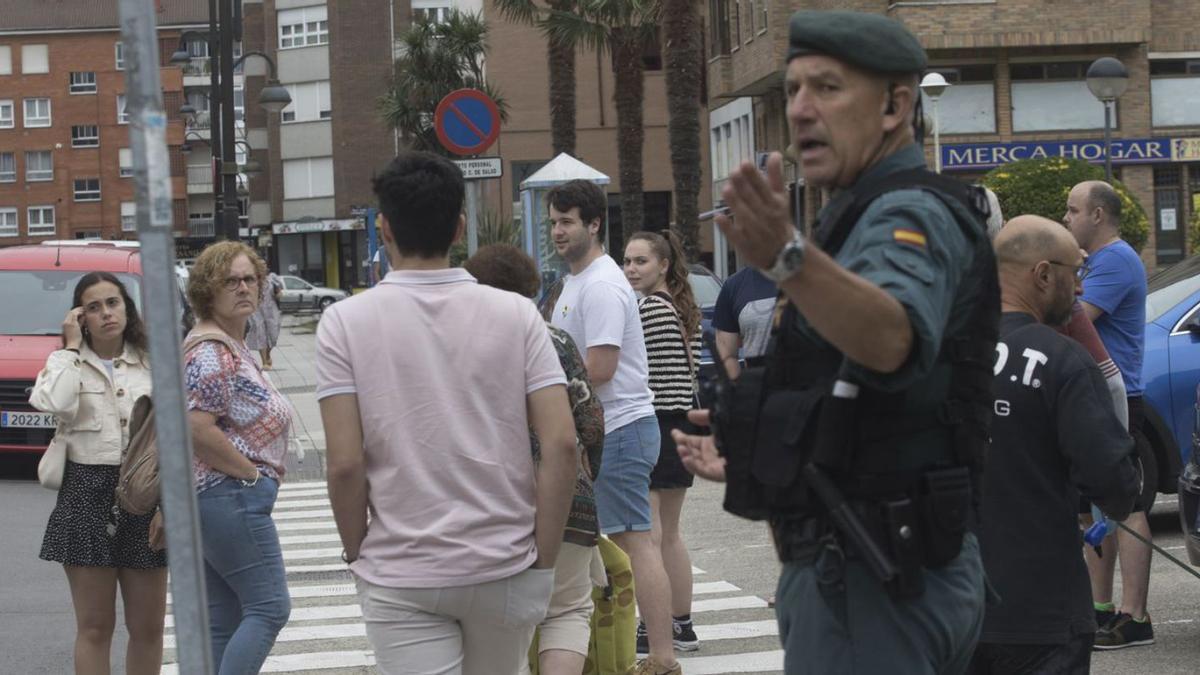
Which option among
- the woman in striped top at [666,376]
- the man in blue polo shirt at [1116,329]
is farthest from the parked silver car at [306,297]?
the man in blue polo shirt at [1116,329]

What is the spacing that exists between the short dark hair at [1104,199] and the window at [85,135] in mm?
91842

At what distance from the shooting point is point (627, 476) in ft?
23.7

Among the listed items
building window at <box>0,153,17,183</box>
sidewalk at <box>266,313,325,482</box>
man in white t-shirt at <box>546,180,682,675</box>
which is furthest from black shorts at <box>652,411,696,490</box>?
building window at <box>0,153,17,183</box>

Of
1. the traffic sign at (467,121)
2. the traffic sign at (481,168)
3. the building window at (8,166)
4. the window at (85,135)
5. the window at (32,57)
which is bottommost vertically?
the traffic sign at (481,168)

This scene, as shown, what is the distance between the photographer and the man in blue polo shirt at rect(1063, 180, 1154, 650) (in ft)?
25.9

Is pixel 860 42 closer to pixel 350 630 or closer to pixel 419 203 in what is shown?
pixel 419 203

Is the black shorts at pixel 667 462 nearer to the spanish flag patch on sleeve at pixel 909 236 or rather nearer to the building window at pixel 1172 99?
the spanish flag patch on sleeve at pixel 909 236

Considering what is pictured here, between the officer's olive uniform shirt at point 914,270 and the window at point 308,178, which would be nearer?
the officer's olive uniform shirt at point 914,270

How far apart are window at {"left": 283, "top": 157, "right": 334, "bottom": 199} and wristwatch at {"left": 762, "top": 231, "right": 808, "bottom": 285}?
242ft

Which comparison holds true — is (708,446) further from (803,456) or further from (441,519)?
(441,519)

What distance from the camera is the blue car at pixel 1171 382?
34.3ft

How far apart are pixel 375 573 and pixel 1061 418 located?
1.93 m

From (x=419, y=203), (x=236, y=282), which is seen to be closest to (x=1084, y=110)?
(x=236, y=282)

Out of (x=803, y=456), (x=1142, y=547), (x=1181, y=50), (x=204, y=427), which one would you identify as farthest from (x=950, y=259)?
(x=1181, y=50)
